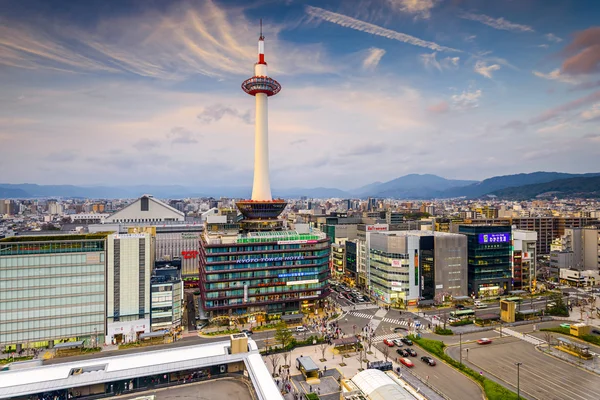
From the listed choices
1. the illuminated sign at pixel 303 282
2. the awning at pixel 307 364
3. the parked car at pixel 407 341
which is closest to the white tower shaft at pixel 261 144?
the illuminated sign at pixel 303 282

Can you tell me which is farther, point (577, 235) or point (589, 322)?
point (577, 235)

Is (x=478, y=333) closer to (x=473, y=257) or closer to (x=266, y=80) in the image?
(x=473, y=257)

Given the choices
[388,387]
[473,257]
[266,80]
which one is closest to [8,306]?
[388,387]

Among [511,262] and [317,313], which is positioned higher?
[511,262]

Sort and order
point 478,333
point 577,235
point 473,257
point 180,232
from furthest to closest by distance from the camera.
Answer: point 180,232 → point 577,235 → point 473,257 → point 478,333

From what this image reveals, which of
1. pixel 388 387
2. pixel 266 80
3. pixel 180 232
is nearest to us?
pixel 388 387

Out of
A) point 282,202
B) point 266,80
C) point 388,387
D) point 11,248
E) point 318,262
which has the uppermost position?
point 266,80

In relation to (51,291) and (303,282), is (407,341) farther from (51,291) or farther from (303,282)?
(51,291)

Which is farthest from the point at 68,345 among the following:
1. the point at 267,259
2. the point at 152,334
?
the point at 267,259

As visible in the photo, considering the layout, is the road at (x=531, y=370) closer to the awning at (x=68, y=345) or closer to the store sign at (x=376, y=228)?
the store sign at (x=376, y=228)
